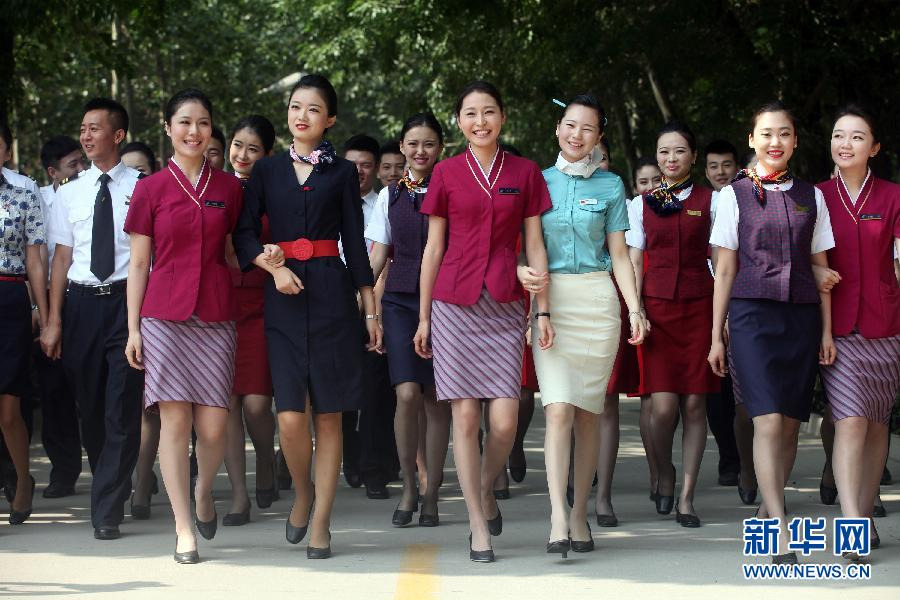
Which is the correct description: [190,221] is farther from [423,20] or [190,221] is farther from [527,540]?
[423,20]

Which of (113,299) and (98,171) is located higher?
(98,171)

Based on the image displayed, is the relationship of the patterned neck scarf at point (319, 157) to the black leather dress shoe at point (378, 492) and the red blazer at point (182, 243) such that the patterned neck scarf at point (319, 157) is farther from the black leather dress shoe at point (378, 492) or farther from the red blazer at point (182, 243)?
the black leather dress shoe at point (378, 492)

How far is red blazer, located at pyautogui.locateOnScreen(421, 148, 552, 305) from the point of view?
293 inches

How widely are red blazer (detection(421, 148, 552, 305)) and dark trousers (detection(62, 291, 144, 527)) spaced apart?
1852 mm

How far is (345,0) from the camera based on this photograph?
2473 cm

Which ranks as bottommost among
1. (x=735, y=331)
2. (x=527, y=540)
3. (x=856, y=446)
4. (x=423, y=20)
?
(x=527, y=540)

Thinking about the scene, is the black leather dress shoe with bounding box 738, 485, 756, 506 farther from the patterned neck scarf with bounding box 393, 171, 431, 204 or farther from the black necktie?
the black necktie

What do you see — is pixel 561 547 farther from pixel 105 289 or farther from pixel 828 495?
pixel 105 289

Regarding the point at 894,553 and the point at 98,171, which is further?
the point at 98,171

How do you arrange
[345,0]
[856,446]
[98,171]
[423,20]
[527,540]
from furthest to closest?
[345,0]
[423,20]
[98,171]
[527,540]
[856,446]

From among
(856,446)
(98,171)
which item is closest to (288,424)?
(98,171)

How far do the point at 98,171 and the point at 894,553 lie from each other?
4.74m

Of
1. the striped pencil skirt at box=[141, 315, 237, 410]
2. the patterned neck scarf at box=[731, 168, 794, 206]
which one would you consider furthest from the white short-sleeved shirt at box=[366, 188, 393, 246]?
the patterned neck scarf at box=[731, 168, 794, 206]

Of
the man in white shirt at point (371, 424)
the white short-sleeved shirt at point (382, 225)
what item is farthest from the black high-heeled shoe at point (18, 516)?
the white short-sleeved shirt at point (382, 225)
